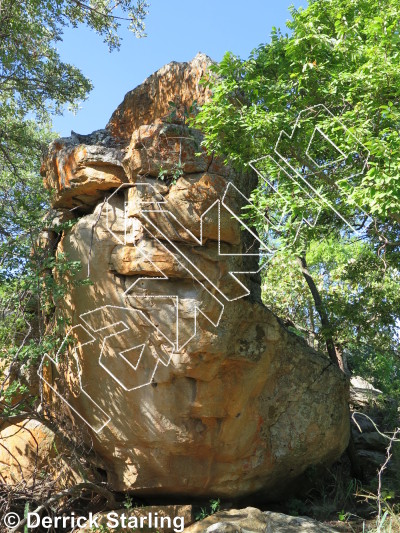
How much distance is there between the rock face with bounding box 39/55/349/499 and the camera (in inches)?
273

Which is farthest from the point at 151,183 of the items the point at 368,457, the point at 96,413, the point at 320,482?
the point at 368,457

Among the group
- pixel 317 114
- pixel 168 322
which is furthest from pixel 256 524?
pixel 317 114

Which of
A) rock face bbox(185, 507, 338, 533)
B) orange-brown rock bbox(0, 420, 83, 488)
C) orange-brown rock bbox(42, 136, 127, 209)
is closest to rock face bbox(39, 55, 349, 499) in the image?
orange-brown rock bbox(42, 136, 127, 209)

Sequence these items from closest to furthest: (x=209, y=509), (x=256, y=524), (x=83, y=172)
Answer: (x=256, y=524) < (x=83, y=172) < (x=209, y=509)

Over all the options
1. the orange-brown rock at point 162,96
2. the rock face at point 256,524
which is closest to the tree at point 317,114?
the orange-brown rock at point 162,96

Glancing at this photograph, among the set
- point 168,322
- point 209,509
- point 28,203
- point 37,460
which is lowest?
point 209,509

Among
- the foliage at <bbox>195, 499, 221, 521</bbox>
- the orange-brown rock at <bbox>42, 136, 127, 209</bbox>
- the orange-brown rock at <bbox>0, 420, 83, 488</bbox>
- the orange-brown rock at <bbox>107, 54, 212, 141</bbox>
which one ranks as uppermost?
the orange-brown rock at <bbox>107, 54, 212, 141</bbox>

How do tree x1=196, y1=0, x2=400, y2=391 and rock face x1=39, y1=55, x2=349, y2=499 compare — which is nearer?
tree x1=196, y1=0, x2=400, y2=391

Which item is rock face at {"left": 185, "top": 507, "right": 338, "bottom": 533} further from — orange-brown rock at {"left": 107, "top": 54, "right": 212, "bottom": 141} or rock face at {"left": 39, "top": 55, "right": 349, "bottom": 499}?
orange-brown rock at {"left": 107, "top": 54, "right": 212, "bottom": 141}

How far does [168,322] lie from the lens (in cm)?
694

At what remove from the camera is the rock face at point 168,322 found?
22.8ft

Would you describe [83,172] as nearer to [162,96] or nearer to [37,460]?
[162,96]

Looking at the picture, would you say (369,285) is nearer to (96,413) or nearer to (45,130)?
(96,413)

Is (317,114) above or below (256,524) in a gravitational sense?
above
